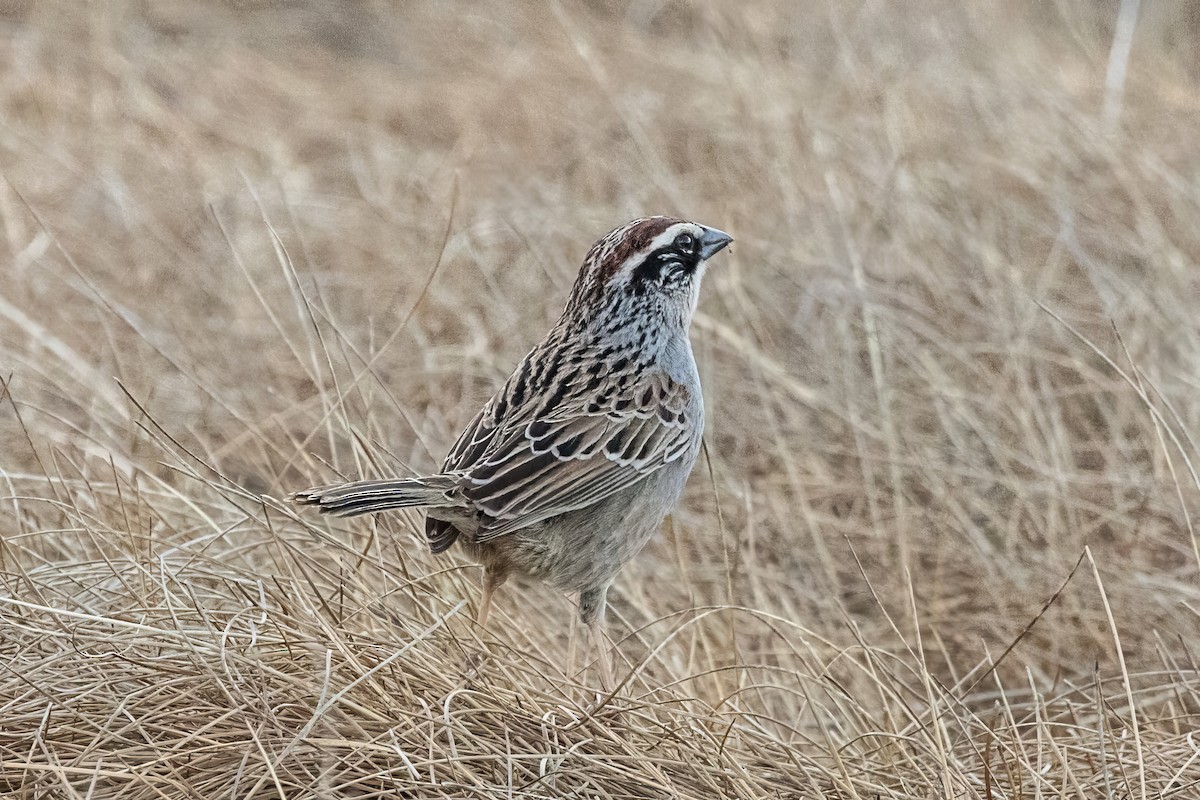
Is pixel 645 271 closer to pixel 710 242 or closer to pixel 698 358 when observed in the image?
pixel 710 242

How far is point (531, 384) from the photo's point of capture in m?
4.49

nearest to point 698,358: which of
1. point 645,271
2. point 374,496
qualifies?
point 645,271

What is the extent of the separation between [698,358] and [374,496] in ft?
11.3

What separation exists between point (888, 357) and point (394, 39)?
6272mm

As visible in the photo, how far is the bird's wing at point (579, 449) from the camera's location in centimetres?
411

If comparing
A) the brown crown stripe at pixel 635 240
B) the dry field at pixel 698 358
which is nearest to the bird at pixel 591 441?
the brown crown stripe at pixel 635 240

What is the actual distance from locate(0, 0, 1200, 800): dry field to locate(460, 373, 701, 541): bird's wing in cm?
27

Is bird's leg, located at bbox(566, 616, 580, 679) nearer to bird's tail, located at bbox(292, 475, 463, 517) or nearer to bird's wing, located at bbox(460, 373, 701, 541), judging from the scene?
bird's wing, located at bbox(460, 373, 701, 541)

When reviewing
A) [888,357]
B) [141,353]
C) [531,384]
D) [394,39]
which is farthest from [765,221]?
[394,39]

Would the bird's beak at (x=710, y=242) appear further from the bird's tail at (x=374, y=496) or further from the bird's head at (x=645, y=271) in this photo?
the bird's tail at (x=374, y=496)

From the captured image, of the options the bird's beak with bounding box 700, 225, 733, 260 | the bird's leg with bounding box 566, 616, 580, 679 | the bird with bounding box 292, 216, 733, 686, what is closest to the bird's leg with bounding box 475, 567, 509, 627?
the bird with bounding box 292, 216, 733, 686

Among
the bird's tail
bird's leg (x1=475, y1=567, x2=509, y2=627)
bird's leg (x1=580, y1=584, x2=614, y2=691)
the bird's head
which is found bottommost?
bird's leg (x1=580, y1=584, x2=614, y2=691)

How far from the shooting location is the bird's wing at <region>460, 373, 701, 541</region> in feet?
13.5

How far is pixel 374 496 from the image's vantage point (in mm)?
3812
